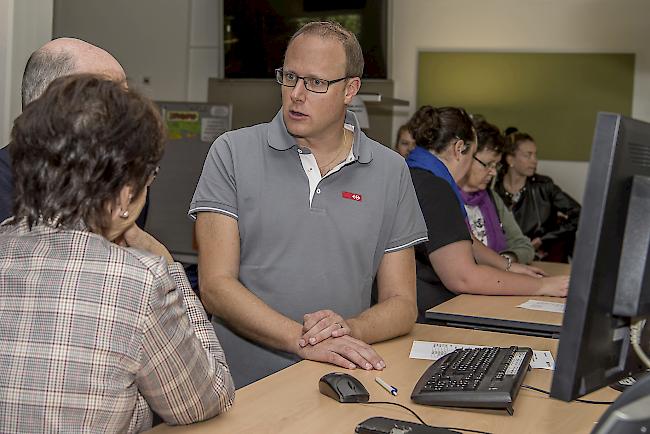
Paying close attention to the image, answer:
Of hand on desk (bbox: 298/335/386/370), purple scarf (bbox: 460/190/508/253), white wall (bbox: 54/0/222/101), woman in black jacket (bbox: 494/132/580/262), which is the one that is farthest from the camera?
white wall (bbox: 54/0/222/101)

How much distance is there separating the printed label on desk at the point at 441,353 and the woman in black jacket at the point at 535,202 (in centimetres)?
439

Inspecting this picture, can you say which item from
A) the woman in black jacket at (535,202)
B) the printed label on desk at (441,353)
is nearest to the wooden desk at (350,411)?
the printed label on desk at (441,353)

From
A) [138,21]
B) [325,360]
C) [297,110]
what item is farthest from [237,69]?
[325,360]

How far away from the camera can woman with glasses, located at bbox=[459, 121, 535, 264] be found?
448cm

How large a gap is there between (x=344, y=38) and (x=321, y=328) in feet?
2.94

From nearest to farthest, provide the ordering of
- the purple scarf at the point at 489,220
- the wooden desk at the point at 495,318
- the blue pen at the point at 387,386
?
the blue pen at the point at 387,386 → the wooden desk at the point at 495,318 → the purple scarf at the point at 489,220

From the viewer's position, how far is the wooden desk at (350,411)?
5.73ft

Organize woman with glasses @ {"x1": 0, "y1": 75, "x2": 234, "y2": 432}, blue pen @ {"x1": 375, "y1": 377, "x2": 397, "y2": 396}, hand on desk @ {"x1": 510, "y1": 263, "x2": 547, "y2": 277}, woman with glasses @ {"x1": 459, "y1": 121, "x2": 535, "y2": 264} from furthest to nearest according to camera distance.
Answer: woman with glasses @ {"x1": 459, "y1": 121, "x2": 535, "y2": 264}
hand on desk @ {"x1": 510, "y1": 263, "x2": 547, "y2": 277}
blue pen @ {"x1": 375, "y1": 377, "x2": 397, "y2": 396}
woman with glasses @ {"x1": 0, "y1": 75, "x2": 234, "y2": 432}

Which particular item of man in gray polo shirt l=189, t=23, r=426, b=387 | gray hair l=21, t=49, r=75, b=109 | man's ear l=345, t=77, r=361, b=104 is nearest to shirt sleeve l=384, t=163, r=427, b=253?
man in gray polo shirt l=189, t=23, r=426, b=387

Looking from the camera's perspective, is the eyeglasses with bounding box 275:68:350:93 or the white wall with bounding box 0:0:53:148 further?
the white wall with bounding box 0:0:53:148

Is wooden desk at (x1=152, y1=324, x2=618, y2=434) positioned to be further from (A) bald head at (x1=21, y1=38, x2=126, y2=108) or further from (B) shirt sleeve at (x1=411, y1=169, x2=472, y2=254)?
(B) shirt sleeve at (x1=411, y1=169, x2=472, y2=254)

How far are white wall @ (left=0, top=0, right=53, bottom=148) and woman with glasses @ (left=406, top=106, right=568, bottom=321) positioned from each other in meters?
1.56

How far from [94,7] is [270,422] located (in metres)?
7.08

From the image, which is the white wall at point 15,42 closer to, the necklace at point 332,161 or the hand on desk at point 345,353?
the necklace at point 332,161
